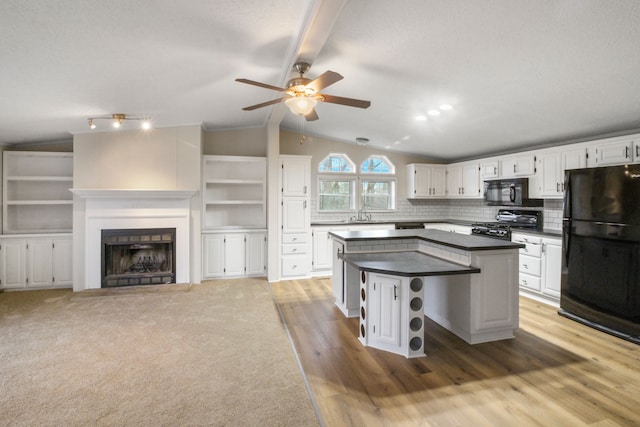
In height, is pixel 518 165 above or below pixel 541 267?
above

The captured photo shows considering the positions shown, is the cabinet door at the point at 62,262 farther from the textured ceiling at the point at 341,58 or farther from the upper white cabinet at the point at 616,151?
the upper white cabinet at the point at 616,151

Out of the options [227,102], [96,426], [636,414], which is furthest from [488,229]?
[96,426]

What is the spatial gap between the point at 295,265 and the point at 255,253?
0.74 m

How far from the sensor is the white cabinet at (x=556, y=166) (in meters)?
4.07

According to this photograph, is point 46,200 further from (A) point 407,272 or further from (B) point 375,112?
(A) point 407,272

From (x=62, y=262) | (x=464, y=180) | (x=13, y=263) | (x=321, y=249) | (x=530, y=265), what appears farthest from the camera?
(x=464, y=180)

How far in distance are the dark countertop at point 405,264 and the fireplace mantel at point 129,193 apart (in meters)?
2.85

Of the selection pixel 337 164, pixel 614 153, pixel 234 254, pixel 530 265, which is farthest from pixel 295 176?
pixel 614 153

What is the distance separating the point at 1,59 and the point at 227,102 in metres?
2.18

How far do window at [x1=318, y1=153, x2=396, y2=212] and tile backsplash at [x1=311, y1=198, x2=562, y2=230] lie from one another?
0.13m

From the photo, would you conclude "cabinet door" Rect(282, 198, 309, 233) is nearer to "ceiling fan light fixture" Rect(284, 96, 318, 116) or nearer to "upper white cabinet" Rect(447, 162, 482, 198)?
"ceiling fan light fixture" Rect(284, 96, 318, 116)

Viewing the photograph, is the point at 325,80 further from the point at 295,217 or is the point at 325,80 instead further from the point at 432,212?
the point at 432,212

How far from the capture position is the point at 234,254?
5.52m

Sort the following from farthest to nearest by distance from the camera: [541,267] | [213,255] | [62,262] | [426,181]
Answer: [426,181] → [213,255] → [62,262] → [541,267]
